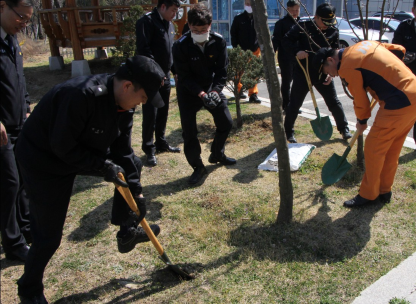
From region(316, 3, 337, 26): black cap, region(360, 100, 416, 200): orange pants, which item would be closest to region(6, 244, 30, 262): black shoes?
region(360, 100, 416, 200): orange pants

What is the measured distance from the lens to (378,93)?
3268 mm

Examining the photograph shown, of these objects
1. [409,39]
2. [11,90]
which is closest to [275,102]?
[11,90]

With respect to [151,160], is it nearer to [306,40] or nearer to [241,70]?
[241,70]

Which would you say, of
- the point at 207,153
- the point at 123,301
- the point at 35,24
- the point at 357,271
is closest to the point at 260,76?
the point at 207,153

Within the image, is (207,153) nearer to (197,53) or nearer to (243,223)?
(197,53)

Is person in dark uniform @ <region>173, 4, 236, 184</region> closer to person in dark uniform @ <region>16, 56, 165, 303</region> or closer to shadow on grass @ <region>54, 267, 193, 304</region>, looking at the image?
shadow on grass @ <region>54, 267, 193, 304</region>

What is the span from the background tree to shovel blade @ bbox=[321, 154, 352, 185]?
2.66m

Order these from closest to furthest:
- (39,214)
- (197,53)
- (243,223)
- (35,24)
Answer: (39,214)
(243,223)
(197,53)
(35,24)

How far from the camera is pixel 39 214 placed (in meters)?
2.37

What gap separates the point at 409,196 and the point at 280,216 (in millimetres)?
1480

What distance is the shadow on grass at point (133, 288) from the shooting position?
269 centimetres

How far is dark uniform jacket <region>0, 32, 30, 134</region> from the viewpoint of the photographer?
2.85 metres

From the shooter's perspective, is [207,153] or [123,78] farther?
[207,153]

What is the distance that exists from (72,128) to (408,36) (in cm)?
426
